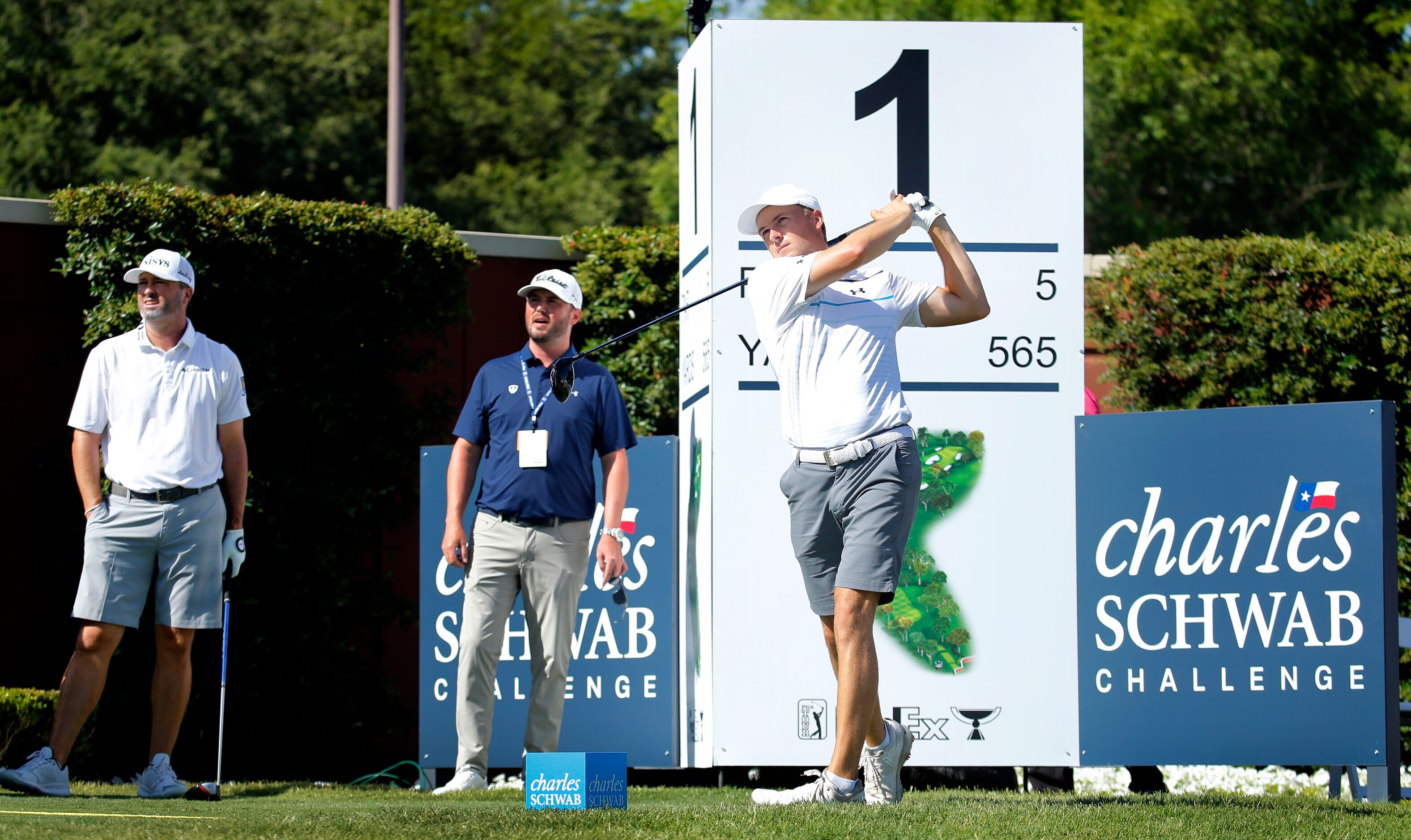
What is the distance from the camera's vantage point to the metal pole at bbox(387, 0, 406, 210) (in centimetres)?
1190

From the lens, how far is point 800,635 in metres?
5.57

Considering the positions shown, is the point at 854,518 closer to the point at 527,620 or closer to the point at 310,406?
the point at 527,620

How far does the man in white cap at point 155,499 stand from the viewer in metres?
5.20

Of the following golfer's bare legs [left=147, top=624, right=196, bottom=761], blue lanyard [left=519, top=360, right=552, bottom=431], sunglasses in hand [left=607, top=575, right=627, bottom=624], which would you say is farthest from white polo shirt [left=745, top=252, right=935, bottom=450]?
golfer's bare legs [left=147, top=624, right=196, bottom=761]

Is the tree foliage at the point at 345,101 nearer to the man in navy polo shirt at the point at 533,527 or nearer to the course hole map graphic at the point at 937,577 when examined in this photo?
the man in navy polo shirt at the point at 533,527

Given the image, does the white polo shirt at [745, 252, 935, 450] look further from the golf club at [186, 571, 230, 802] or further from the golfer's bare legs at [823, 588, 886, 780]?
the golf club at [186, 571, 230, 802]

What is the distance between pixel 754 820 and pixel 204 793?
2300 mm

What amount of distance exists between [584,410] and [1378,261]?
4.19 m

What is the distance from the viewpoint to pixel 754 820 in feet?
12.5

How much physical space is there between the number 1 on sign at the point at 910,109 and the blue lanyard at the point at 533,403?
156 centimetres

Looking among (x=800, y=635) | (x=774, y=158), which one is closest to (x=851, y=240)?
(x=774, y=158)

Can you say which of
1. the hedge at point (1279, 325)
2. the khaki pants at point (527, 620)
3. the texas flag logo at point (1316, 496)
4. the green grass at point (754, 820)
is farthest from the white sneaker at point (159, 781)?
the hedge at point (1279, 325)

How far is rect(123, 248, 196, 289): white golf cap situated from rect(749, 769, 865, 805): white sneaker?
8.97 ft

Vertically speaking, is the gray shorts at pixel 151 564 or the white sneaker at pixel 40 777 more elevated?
the gray shorts at pixel 151 564
